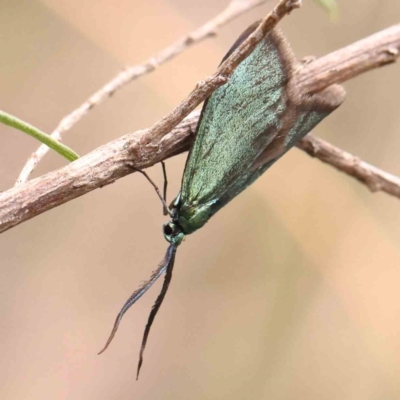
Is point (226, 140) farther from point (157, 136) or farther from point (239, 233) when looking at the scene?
point (239, 233)

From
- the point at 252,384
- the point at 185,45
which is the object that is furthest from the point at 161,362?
the point at 185,45

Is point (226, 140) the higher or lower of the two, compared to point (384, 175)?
higher

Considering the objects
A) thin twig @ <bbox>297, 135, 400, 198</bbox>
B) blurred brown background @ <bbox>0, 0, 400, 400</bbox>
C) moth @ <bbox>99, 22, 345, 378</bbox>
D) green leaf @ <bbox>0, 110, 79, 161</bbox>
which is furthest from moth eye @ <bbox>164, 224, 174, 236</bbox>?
blurred brown background @ <bbox>0, 0, 400, 400</bbox>

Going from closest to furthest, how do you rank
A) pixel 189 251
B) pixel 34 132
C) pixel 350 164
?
pixel 34 132, pixel 350 164, pixel 189 251

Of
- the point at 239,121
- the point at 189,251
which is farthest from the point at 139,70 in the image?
the point at 189,251

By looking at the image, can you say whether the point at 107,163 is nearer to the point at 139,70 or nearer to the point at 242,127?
the point at 242,127

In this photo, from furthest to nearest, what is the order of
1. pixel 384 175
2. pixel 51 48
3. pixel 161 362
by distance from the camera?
pixel 161 362 → pixel 51 48 → pixel 384 175

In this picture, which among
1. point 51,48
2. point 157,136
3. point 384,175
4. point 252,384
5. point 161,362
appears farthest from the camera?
point 252,384
